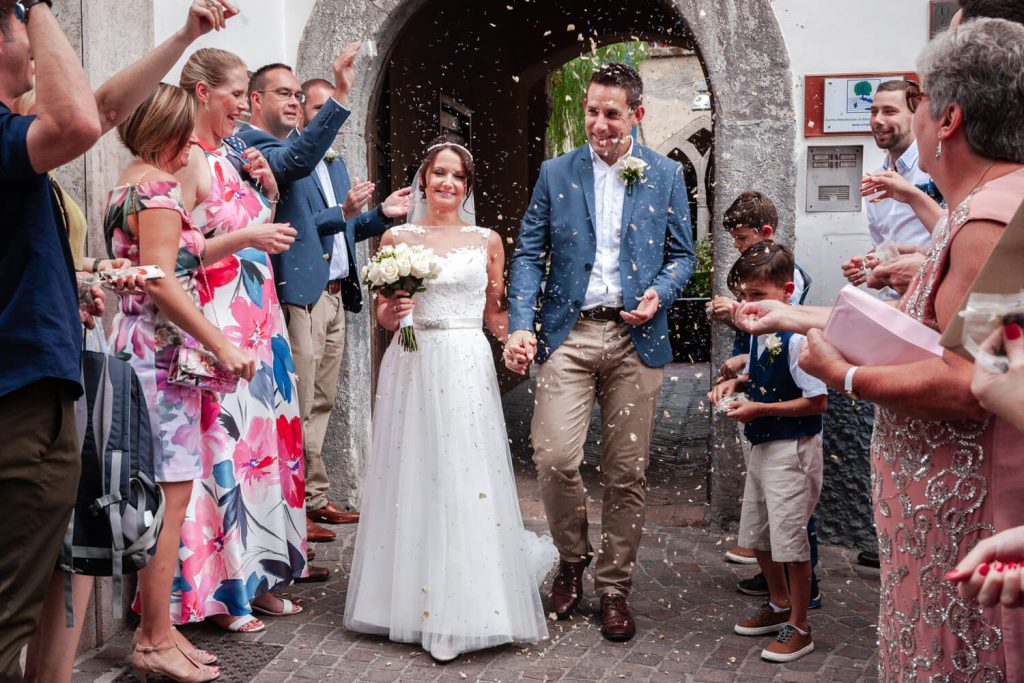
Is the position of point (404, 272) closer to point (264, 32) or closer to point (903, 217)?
point (903, 217)

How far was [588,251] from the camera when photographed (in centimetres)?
504

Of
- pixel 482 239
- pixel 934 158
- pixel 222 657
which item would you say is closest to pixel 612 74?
pixel 482 239

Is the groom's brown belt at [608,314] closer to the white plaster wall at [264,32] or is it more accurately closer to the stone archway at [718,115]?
the stone archway at [718,115]

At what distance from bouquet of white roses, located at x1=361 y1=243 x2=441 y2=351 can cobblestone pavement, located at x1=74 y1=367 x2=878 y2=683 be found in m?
1.35

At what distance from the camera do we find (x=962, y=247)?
2.38m

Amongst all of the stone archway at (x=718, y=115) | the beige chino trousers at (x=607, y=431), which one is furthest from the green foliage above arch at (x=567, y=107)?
the beige chino trousers at (x=607, y=431)

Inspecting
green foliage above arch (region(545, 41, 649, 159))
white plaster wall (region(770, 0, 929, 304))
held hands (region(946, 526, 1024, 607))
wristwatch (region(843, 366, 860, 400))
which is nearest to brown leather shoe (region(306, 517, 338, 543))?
white plaster wall (region(770, 0, 929, 304))

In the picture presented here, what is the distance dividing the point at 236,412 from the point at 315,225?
57.6 inches

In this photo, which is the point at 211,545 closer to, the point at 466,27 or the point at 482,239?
the point at 482,239

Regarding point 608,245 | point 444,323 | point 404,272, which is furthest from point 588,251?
point 404,272

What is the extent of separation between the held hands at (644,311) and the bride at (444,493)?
0.66 meters

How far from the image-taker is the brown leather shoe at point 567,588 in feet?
16.6

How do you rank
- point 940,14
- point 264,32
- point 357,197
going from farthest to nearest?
point 264,32 → point 940,14 → point 357,197

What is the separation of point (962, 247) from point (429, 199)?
3.11 metres
